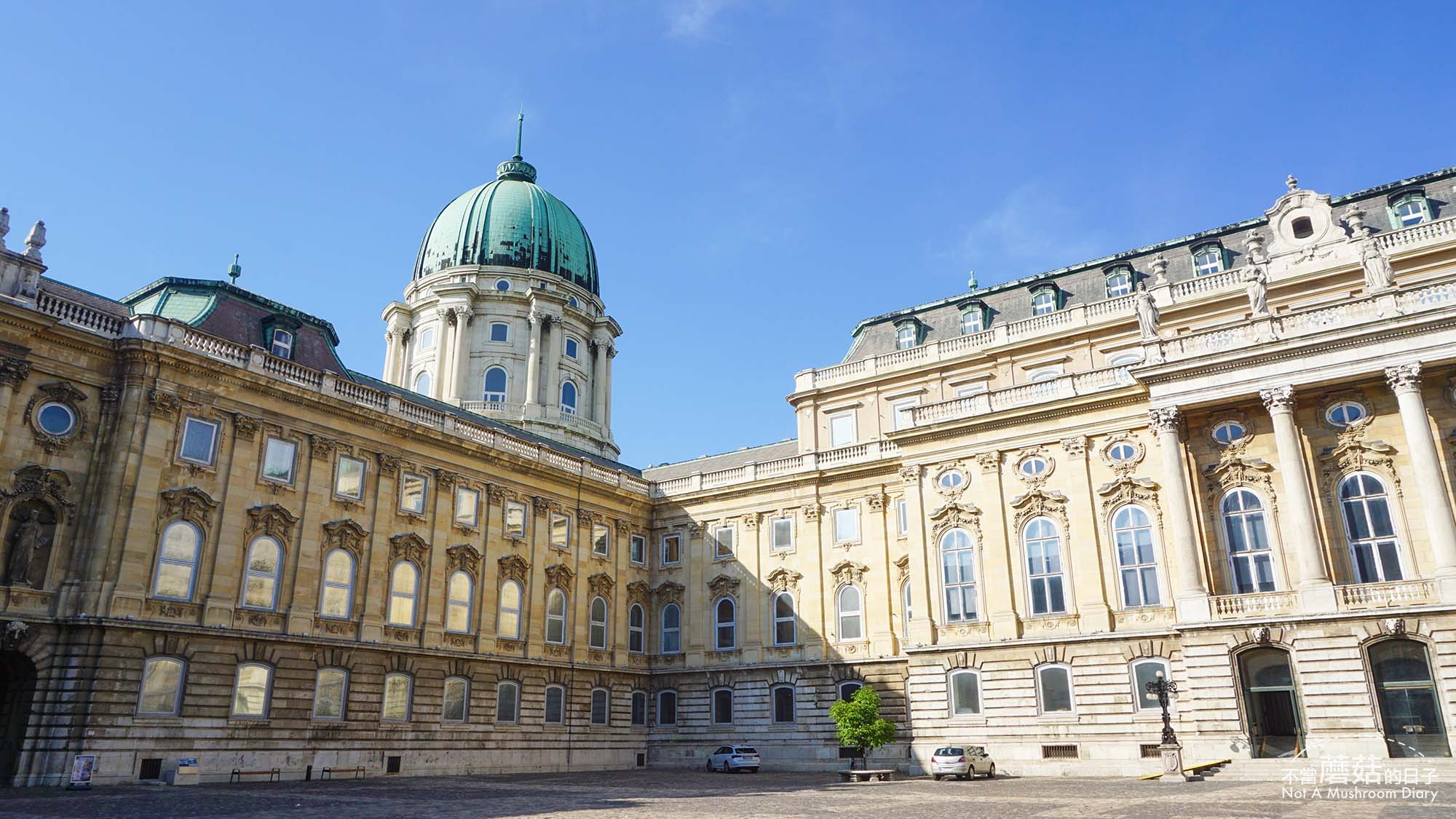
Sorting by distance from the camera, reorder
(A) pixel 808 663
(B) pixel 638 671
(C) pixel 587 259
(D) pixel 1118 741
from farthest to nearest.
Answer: (C) pixel 587 259 < (B) pixel 638 671 < (A) pixel 808 663 < (D) pixel 1118 741

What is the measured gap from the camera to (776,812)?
19.8 metres

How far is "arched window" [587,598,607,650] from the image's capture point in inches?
1762

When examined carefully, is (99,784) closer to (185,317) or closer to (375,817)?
(375,817)

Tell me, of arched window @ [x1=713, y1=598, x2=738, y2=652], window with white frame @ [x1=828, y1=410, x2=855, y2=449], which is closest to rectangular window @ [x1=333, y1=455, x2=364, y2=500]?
arched window @ [x1=713, y1=598, x2=738, y2=652]

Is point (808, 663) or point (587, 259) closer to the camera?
point (808, 663)

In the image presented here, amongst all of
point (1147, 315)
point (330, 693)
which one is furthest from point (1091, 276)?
point (330, 693)

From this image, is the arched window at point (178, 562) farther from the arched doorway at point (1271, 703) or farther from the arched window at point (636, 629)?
the arched doorway at point (1271, 703)

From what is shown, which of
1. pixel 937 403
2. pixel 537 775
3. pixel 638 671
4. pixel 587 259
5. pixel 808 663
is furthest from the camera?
pixel 587 259

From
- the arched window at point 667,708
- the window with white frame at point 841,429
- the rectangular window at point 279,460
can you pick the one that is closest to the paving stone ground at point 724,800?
the rectangular window at point 279,460

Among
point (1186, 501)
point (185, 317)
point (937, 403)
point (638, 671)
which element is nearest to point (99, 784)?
point (185, 317)

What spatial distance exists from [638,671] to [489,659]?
9336 mm

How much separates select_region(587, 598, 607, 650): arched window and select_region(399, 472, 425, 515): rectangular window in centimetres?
1021

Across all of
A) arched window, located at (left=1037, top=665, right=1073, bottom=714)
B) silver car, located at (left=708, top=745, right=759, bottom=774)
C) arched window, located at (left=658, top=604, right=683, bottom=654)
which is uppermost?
arched window, located at (left=658, top=604, right=683, bottom=654)

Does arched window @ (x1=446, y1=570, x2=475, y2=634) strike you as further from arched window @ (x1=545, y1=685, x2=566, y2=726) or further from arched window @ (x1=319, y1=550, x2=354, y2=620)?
arched window @ (x1=545, y1=685, x2=566, y2=726)
